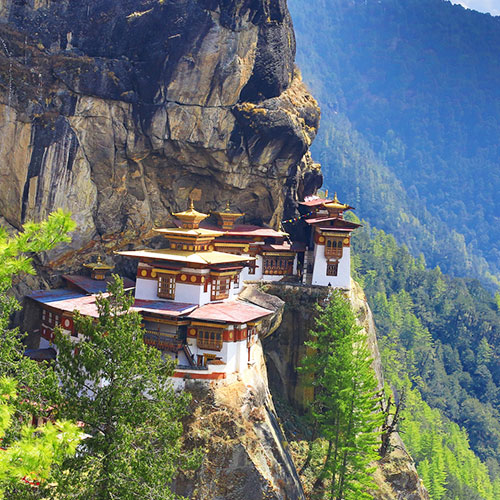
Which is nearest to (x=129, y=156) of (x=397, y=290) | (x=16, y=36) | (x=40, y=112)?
(x=40, y=112)

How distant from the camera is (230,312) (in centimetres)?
3031

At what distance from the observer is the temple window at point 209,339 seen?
29212 millimetres

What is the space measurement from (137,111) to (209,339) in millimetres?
16365

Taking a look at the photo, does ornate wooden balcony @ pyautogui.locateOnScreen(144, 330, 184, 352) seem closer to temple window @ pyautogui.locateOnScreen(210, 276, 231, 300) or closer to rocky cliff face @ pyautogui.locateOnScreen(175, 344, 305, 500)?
rocky cliff face @ pyautogui.locateOnScreen(175, 344, 305, 500)

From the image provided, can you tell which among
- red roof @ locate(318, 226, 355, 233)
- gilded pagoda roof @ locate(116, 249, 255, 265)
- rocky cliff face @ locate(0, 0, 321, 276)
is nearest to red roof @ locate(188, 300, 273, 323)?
gilded pagoda roof @ locate(116, 249, 255, 265)

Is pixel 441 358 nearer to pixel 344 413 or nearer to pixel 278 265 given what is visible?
pixel 278 265

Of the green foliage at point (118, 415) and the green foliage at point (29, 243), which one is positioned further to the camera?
the green foliage at point (118, 415)

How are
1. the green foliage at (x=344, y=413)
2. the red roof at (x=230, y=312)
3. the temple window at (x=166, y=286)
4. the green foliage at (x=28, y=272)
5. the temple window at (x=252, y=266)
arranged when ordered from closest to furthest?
the green foliage at (x=28, y=272) → the red roof at (x=230, y=312) → the green foliage at (x=344, y=413) → the temple window at (x=166, y=286) → the temple window at (x=252, y=266)

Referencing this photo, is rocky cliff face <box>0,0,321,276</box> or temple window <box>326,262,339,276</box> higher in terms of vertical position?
rocky cliff face <box>0,0,321,276</box>

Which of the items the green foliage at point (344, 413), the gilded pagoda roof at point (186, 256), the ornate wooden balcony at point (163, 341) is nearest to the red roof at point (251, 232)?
the gilded pagoda roof at point (186, 256)

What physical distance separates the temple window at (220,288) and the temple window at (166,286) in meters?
2.00

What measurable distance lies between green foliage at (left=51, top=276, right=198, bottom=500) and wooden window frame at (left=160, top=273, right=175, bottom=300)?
1113 cm

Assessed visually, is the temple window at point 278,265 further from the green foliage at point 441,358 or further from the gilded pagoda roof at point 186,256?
the green foliage at point 441,358

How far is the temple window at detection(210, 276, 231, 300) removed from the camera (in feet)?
107
